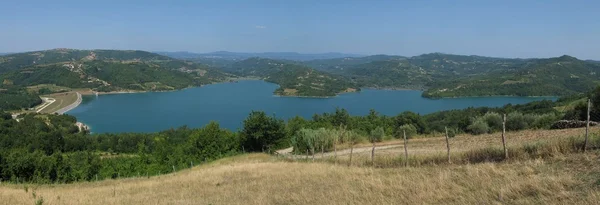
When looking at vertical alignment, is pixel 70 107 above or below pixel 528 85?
below

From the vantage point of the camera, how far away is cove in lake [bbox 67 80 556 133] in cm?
11800

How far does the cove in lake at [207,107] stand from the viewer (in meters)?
118

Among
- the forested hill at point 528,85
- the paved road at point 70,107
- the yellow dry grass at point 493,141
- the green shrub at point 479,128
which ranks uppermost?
the yellow dry grass at point 493,141

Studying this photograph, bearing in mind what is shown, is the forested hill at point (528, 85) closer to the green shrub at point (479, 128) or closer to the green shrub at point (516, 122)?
the green shrub at point (516, 122)

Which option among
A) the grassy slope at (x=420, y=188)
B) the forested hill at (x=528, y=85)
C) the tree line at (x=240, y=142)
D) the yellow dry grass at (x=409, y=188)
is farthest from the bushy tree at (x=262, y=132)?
the forested hill at (x=528, y=85)

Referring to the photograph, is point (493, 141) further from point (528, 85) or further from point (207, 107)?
point (528, 85)

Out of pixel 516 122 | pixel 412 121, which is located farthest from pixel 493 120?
pixel 412 121

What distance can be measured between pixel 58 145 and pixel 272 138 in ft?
223

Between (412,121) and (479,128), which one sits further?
(412,121)

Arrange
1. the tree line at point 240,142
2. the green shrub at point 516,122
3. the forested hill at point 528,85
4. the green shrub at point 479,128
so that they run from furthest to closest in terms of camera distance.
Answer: the forested hill at point 528,85 < the green shrub at point 516,122 < the green shrub at point 479,128 < the tree line at point 240,142

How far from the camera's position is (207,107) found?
14675 centimetres

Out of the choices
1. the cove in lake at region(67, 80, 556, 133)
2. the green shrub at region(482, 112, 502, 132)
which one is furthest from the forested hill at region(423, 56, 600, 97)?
the green shrub at region(482, 112, 502, 132)

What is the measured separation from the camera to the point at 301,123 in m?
46.9

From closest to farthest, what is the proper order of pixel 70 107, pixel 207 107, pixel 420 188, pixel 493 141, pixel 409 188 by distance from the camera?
pixel 420 188
pixel 409 188
pixel 493 141
pixel 70 107
pixel 207 107
